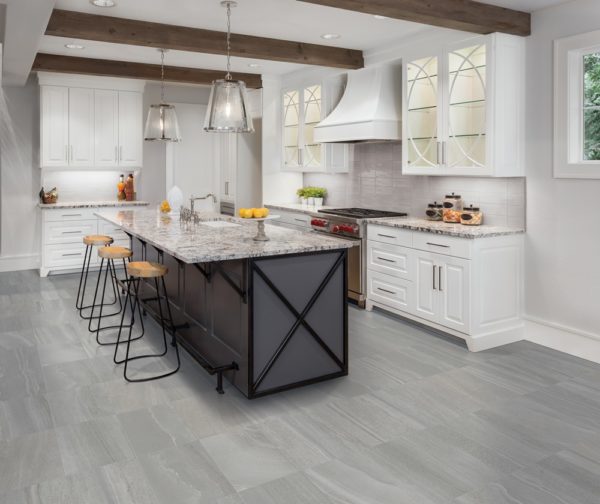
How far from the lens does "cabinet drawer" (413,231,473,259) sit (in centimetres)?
425

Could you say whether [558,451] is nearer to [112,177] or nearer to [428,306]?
[428,306]

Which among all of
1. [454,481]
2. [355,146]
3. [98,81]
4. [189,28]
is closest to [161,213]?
[189,28]

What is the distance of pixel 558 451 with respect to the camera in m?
2.76

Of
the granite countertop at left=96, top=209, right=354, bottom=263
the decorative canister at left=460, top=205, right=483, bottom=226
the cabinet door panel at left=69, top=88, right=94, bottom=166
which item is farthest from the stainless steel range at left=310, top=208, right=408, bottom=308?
the cabinet door panel at left=69, top=88, right=94, bottom=166

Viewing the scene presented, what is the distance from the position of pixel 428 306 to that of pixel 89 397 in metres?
2.74

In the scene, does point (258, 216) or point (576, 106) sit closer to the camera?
point (258, 216)

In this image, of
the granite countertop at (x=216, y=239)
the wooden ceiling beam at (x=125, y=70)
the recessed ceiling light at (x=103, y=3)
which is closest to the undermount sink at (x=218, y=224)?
the granite countertop at (x=216, y=239)

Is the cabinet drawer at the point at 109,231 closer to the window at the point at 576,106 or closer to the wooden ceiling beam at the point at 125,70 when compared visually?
the wooden ceiling beam at the point at 125,70

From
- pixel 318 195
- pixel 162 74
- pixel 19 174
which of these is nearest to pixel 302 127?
pixel 318 195

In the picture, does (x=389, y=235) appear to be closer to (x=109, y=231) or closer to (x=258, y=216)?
(x=258, y=216)

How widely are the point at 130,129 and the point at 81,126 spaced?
643mm

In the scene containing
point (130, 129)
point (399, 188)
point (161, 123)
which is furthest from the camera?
point (130, 129)

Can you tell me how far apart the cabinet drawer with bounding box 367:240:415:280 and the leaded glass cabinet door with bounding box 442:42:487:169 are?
33.2 inches

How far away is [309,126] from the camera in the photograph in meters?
6.84
